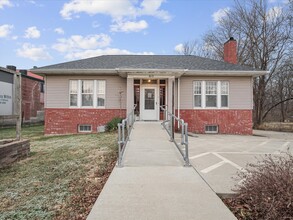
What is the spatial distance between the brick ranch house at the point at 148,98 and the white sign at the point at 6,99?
24.0ft

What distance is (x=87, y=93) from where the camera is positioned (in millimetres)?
15797

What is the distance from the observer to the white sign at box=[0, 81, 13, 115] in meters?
7.52

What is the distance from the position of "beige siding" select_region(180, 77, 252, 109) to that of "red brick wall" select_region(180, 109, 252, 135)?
454 millimetres

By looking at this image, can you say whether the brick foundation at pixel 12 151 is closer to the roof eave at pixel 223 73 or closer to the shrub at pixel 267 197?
the shrub at pixel 267 197

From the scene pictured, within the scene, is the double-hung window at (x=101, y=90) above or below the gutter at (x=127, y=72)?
below

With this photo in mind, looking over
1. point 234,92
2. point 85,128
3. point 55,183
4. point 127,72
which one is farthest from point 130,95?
point 55,183

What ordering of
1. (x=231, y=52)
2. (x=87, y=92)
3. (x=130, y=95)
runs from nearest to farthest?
1. (x=130, y=95)
2. (x=87, y=92)
3. (x=231, y=52)

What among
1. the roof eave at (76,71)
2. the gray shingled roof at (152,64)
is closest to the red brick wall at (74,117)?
the roof eave at (76,71)

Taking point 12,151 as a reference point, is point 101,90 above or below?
above

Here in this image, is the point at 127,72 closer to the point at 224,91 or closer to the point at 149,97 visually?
the point at 149,97

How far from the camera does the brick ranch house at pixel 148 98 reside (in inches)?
616

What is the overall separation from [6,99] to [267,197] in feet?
23.3

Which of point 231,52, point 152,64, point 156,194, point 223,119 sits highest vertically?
point 231,52

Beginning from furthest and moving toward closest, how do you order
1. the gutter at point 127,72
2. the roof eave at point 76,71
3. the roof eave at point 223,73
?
the roof eave at point 223,73
the roof eave at point 76,71
the gutter at point 127,72
